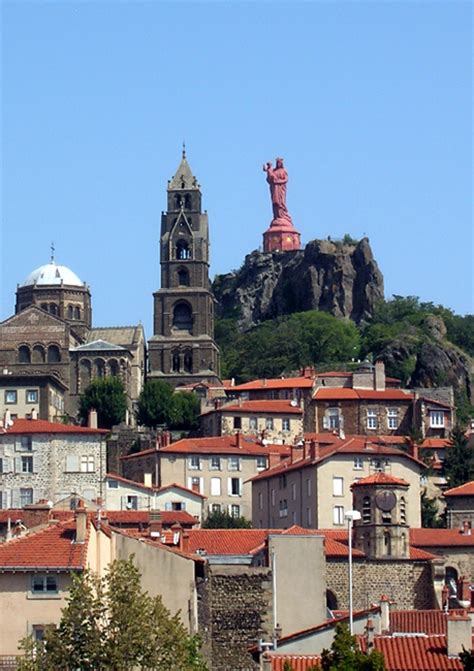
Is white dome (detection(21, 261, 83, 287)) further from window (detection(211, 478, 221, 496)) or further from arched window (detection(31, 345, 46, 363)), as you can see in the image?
window (detection(211, 478, 221, 496))

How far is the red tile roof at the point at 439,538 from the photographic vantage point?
316ft

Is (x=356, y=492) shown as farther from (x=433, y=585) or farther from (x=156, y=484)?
(x=156, y=484)

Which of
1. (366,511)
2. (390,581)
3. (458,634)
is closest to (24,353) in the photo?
(366,511)

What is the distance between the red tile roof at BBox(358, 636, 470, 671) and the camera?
4816 centimetres

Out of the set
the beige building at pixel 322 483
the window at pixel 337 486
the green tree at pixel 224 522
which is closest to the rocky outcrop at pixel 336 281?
the beige building at pixel 322 483

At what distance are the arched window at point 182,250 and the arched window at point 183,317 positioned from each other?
4537mm

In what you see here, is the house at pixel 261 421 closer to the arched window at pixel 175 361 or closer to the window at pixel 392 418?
the window at pixel 392 418

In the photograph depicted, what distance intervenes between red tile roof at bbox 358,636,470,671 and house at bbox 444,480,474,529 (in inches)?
2555

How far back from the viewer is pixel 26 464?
4761 inches

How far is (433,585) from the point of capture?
7925cm

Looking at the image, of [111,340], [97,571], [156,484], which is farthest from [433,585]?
[111,340]

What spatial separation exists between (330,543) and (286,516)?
31.7 m

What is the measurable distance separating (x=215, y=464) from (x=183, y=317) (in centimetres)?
4397

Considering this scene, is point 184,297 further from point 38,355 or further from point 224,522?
point 224,522
